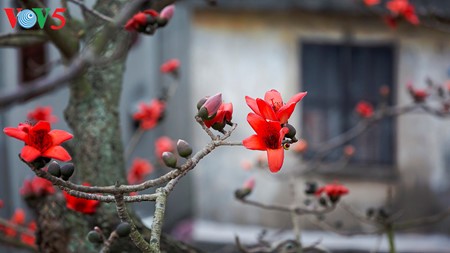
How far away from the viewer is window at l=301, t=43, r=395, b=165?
6719 millimetres

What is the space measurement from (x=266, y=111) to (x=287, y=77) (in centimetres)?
541

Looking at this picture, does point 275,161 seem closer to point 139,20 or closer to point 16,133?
point 16,133

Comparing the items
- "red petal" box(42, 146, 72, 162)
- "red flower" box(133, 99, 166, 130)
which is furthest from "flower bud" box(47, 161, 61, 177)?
"red flower" box(133, 99, 166, 130)

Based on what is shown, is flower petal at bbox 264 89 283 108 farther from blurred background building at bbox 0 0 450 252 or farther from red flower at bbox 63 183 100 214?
blurred background building at bbox 0 0 450 252

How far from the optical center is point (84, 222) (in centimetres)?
216

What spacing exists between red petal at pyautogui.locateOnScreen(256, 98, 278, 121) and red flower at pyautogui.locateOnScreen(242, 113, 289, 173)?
0.01 m

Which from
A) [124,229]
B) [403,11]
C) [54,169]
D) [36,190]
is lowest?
[36,190]

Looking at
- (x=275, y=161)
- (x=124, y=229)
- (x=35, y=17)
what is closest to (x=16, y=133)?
(x=124, y=229)

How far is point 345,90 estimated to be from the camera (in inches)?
267

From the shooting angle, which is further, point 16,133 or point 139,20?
point 139,20

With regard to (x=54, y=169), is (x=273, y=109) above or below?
above

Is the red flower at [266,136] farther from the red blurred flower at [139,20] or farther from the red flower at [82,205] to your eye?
the red blurred flower at [139,20]

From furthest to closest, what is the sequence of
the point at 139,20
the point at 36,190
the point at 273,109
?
1. the point at 36,190
2. the point at 139,20
3. the point at 273,109

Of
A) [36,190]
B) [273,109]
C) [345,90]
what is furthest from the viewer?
[345,90]
